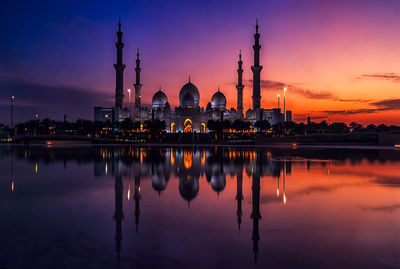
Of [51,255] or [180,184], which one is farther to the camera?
[180,184]

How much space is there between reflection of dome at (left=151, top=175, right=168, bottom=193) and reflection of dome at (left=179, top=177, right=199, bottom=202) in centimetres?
54

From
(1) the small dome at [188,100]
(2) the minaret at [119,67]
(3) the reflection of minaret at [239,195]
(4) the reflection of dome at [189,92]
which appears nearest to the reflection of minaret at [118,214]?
(3) the reflection of minaret at [239,195]

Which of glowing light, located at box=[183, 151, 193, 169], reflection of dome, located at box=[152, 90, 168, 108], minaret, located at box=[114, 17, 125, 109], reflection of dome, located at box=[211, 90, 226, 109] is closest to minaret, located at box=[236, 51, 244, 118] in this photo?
reflection of dome, located at box=[211, 90, 226, 109]

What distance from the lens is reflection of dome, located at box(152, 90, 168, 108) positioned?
95188 mm

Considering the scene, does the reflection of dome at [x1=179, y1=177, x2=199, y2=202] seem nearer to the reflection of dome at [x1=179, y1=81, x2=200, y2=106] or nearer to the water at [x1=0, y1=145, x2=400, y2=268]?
the water at [x1=0, y1=145, x2=400, y2=268]

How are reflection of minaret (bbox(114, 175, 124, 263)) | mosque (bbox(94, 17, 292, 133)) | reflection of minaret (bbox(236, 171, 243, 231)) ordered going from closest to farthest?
reflection of minaret (bbox(114, 175, 124, 263)), reflection of minaret (bbox(236, 171, 243, 231)), mosque (bbox(94, 17, 292, 133))

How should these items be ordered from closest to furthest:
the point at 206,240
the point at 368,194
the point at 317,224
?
the point at 206,240 < the point at 317,224 < the point at 368,194

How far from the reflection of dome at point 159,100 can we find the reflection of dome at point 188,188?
84360 millimetres

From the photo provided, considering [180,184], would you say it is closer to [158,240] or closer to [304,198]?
[304,198]

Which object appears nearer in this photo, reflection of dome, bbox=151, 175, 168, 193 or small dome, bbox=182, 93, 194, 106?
reflection of dome, bbox=151, 175, 168, 193

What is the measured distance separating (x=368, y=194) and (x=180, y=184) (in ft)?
18.4

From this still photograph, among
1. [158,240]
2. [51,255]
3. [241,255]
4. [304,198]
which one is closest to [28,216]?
[51,255]

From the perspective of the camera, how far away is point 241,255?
4715mm

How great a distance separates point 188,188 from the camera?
33.3 feet
